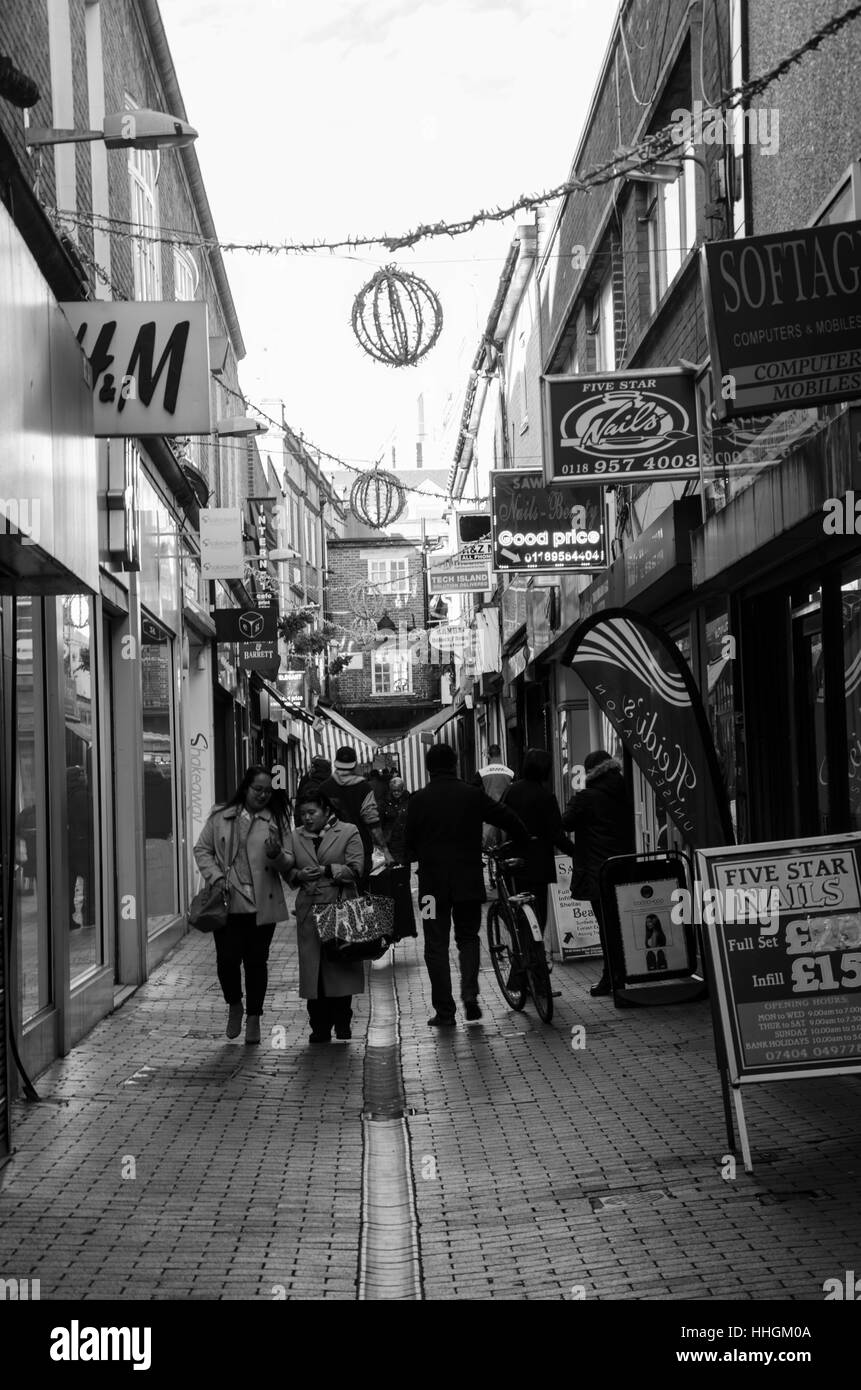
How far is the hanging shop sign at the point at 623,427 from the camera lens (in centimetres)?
1228

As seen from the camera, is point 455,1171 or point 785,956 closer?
point 785,956

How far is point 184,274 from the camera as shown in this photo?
22578 millimetres

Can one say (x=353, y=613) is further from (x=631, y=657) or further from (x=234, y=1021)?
(x=631, y=657)

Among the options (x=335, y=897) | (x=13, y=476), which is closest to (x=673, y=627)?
(x=335, y=897)

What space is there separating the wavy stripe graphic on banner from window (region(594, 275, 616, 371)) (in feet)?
30.9

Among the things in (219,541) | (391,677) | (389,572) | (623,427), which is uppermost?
(389,572)

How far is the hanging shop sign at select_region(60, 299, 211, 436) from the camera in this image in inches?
428

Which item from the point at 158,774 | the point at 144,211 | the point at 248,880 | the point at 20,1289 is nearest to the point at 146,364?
the point at 248,880

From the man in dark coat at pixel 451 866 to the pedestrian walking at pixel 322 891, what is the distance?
0.64 m

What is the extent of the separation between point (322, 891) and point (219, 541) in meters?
11.4

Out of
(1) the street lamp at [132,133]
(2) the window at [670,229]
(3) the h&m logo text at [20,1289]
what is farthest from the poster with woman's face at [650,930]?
(3) the h&m logo text at [20,1289]

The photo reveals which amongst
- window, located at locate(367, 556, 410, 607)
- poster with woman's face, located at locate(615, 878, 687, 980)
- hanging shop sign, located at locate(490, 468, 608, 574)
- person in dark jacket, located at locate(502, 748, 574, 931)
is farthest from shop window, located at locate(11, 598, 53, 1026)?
window, located at locate(367, 556, 410, 607)

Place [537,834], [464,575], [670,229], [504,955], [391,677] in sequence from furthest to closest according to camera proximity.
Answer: [391,677] < [464,575] < [670,229] < [537,834] < [504,955]

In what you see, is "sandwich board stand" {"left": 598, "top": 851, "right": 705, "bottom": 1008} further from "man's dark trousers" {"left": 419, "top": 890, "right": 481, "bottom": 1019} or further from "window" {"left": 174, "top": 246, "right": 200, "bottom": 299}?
"window" {"left": 174, "top": 246, "right": 200, "bottom": 299}
